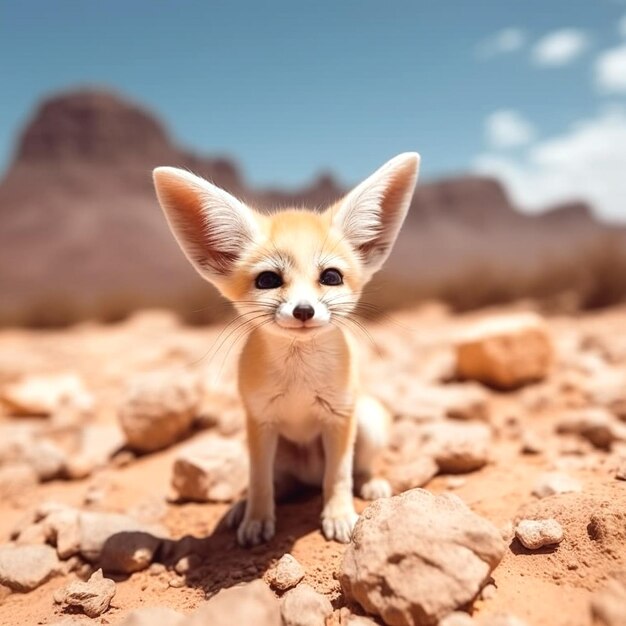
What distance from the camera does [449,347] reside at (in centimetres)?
750

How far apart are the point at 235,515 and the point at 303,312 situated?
135 cm

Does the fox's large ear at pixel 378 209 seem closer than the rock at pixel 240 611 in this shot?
No

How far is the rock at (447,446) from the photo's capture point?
2.96m

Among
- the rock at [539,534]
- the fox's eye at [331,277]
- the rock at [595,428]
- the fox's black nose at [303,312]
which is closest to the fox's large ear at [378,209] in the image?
the fox's eye at [331,277]

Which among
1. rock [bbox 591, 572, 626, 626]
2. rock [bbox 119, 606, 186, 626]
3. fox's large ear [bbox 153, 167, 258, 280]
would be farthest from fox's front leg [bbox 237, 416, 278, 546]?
rock [bbox 591, 572, 626, 626]

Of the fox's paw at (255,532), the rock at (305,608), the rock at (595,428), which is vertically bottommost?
the fox's paw at (255,532)

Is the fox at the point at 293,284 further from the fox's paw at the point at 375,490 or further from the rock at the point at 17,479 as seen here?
the rock at the point at 17,479

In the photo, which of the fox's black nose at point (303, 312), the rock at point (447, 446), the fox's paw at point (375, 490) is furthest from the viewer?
the rock at point (447, 446)

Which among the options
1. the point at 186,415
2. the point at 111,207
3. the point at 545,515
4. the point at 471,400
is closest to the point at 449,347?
the point at 471,400

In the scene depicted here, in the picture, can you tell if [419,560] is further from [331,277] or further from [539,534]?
[331,277]

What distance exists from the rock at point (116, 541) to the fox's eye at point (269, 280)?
137cm

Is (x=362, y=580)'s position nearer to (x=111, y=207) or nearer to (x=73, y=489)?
(x=73, y=489)

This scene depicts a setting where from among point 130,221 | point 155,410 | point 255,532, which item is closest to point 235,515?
point 255,532

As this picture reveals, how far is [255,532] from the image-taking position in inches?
95.1
